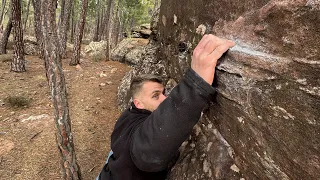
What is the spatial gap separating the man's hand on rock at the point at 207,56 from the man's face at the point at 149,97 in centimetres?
88

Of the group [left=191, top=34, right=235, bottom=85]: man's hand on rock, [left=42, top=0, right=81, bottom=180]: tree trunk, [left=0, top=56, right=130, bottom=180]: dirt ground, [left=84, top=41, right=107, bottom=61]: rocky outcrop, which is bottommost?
[left=0, top=56, right=130, bottom=180]: dirt ground

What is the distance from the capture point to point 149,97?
9.21 ft

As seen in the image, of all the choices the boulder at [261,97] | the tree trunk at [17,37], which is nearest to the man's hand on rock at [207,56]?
the boulder at [261,97]

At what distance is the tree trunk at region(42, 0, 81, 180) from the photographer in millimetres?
4098

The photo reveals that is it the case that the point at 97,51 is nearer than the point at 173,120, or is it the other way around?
the point at 173,120

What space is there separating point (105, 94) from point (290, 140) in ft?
32.1

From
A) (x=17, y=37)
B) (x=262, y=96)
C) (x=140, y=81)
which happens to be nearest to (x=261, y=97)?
(x=262, y=96)

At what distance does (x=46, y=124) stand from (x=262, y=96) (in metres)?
7.85

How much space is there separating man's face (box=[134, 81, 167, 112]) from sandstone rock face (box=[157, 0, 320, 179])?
0.65m

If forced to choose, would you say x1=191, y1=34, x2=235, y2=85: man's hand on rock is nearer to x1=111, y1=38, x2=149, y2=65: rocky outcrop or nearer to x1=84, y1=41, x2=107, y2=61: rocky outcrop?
x1=111, y1=38, x2=149, y2=65: rocky outcrop

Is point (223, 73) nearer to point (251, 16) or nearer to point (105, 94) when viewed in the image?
point (251, 16)

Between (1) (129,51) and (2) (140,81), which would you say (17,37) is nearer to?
(1) (129,51)

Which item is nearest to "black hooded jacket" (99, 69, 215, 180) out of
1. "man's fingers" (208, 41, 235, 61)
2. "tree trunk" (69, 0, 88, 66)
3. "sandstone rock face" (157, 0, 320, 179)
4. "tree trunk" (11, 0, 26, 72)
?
"man's fingers" (208, 41, 235, 61)

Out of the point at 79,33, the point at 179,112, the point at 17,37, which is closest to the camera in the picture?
the point at 179,112
